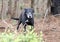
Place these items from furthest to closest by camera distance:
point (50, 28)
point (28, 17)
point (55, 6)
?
point (55, 6) < point (50, 28) < point (28, 17)

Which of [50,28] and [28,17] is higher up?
[28,17]

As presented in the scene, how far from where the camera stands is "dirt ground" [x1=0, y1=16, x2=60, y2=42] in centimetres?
828

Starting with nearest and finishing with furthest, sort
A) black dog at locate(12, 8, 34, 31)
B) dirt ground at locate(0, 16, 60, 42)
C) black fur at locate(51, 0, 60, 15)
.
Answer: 1. black dog at locate(12, 8, 34, 31)
2. dirt ground at locate(0, 16, 60, 42)
3. black fur at locate(51, 0, 60, 15)

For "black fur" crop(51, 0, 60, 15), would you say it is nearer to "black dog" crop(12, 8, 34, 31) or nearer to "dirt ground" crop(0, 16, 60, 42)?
"dirt ground" crop(0, 16, 60, 42)

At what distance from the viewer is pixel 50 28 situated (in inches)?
385

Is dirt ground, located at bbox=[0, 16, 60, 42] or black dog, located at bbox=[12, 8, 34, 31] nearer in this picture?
black dog, located at bbox=[12, 8, 34, 31]

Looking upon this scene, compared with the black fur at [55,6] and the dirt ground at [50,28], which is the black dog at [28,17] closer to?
the dirt ground at [50,28]

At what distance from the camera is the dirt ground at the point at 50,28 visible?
828 centimetres

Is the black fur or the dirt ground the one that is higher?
the black fur

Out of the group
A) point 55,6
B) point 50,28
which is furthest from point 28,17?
point 55,6

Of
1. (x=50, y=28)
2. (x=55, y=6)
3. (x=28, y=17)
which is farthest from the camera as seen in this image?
(x=55, y=6)

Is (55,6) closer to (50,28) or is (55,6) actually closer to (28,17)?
(50,28)

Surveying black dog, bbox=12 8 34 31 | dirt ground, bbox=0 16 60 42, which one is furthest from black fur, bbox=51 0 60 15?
black dog, bbox=12 8 34 31

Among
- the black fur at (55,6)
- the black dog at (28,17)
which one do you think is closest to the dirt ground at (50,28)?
the black dog at (28,17)
